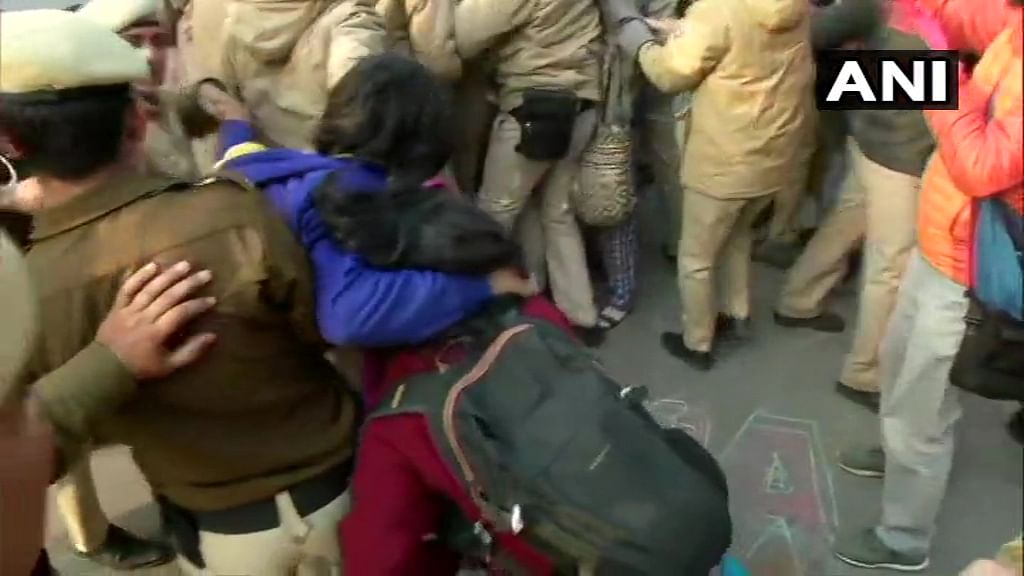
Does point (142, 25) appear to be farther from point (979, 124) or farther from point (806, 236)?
point (979, 124)

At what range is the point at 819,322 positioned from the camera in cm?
108

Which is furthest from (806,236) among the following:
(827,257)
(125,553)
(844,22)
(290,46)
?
(125,553)

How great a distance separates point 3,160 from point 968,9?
2.40 feet

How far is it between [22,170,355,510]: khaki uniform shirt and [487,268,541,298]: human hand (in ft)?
0.51

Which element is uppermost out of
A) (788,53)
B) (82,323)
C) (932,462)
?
(788,53)

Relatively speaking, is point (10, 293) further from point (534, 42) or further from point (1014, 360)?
point (534, 42)

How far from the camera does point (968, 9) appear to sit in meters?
0.75

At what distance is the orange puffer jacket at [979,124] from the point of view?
667mm

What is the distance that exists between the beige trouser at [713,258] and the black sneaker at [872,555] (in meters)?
0.25

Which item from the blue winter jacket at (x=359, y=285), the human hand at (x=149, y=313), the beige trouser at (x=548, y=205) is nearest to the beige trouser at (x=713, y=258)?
the beige trouser at (x=548, y=205)

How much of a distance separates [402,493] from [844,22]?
0.54 meters

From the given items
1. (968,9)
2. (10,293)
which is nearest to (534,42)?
(968,9)

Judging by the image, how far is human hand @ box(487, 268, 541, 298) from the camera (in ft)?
2.96

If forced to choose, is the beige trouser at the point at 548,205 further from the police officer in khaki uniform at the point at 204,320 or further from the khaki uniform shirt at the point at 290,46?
the police officer in khaki uniform at the point at 204,320
